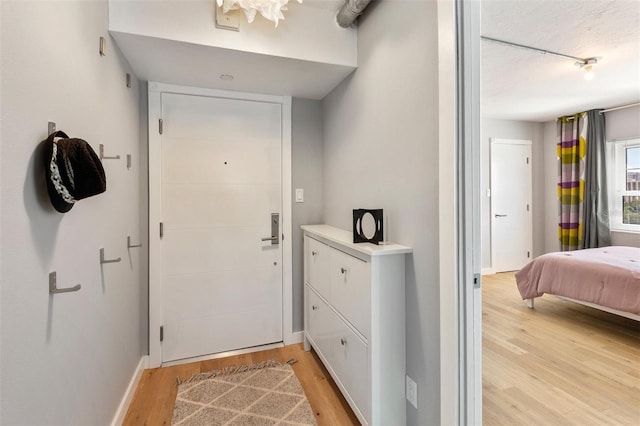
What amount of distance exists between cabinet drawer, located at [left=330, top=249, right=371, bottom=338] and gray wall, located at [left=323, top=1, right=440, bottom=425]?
9.0 inches

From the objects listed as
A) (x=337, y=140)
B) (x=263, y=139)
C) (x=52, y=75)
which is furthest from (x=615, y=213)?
(x=52, y=75)

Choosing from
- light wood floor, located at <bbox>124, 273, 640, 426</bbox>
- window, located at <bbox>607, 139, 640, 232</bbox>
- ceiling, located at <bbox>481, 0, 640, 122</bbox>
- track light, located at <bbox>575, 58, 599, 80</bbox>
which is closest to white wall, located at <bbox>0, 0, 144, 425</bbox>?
light wood floor, located at <bbox>124, 273, 640, 426</bbox>

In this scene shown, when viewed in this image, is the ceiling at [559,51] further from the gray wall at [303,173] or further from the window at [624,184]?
the gray wall at [303,173]

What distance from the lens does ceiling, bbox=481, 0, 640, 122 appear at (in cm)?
209

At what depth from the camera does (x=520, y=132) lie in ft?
16.8

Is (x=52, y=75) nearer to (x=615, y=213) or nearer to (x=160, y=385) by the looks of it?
(x=160, y=385)

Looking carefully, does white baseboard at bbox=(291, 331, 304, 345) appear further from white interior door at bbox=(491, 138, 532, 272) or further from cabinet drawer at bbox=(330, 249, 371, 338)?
white interior door at bbox=(491, 138, 532, 272)

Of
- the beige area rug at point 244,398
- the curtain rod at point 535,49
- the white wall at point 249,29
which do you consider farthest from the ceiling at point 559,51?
the beige area rug at point 244,398

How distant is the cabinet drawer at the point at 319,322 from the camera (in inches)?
82.0

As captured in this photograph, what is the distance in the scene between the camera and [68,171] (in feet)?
3.44

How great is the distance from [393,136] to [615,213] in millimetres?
4343

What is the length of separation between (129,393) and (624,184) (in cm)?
589

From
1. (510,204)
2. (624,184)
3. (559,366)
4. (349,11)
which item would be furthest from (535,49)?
(510,204)

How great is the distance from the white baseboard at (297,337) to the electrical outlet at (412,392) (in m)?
1.36
